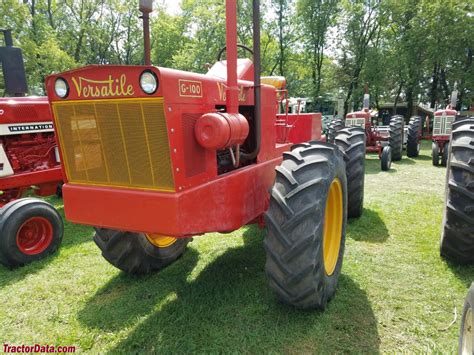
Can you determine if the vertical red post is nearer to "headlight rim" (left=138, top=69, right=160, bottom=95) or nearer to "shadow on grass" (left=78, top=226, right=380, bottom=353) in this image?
"headlight rim" (left=138, top=69, right=160, bottom=95)

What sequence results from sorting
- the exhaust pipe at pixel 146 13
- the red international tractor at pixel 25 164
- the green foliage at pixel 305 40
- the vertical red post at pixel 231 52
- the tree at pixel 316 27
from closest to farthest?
the vertical red post at pixel 231 52, the exhaust pipe at pixel 146 13, the red international tractor at pixel 25 164, the green foliage at pixel 305 40, the tree at pixel 316 27

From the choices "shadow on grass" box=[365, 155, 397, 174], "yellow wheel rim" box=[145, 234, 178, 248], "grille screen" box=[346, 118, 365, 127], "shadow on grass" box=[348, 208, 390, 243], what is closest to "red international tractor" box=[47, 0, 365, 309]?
"yellow wheel rim" box=[145, 234, 178, 248]

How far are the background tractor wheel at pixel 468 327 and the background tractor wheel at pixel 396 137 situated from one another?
363 inches

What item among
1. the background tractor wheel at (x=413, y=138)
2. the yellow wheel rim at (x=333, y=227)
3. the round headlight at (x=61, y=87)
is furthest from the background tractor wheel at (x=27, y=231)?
the background tractor wheel at (x=413, y=138)

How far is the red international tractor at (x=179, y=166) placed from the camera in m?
2.13

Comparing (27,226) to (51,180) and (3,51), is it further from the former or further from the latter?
(3,51)

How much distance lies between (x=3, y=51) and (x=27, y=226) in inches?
120

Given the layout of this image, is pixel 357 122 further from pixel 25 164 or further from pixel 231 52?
pixel 231 52

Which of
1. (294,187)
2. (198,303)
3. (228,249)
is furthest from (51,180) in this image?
(294,187)

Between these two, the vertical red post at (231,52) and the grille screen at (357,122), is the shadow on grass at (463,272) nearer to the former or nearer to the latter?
the vertical red post at (231,52)

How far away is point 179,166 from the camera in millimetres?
2170

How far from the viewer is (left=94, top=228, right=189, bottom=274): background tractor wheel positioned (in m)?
3.23

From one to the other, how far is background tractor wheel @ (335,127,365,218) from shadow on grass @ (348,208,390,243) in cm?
16

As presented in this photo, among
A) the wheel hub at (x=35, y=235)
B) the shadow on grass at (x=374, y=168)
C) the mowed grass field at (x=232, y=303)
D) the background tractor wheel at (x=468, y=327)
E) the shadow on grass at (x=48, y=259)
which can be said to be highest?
the background tractor wheel at (x=468, y=327)
